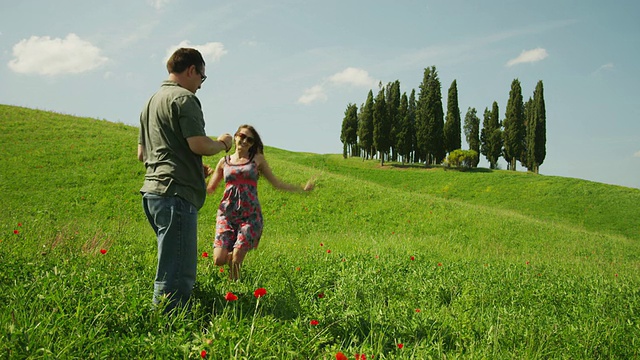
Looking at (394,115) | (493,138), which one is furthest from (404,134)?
(493,138)

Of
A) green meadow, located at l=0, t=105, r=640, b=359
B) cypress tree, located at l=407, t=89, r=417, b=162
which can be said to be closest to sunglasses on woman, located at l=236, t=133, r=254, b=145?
green meadow, located at l=0, t=105, r=640, b=359

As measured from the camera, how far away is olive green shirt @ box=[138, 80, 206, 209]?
11.1 ft

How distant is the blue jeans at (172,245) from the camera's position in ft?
11.1

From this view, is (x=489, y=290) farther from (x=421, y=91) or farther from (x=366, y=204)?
(x=421, y=91)

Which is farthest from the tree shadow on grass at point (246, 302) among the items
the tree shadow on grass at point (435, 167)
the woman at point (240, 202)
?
the tree shadow on grass at point (435, 167)

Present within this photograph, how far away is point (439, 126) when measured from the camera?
→ 47781 mm

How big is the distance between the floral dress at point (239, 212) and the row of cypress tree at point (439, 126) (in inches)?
1761

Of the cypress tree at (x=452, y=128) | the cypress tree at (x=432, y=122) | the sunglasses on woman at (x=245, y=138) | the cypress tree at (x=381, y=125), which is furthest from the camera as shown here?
the cypress tree at (x=381, y=125)

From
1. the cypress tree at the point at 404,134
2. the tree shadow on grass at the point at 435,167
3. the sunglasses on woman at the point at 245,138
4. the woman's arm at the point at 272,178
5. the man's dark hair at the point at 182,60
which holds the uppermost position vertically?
the cypress tree at the point at 404,134

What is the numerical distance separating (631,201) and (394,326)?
121 ft

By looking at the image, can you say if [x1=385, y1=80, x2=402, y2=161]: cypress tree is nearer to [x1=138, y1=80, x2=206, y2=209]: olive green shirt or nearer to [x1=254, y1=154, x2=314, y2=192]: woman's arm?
[x1=254, y1=154, x2=314, y2=192]: woman's arm

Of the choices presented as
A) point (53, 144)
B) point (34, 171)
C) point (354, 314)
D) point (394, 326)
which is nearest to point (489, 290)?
point (394, 326)

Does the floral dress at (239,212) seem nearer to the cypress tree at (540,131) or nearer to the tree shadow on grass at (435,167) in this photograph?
the tree shadow on grass at (435,167)

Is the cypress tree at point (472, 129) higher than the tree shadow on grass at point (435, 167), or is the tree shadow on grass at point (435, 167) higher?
the cypress tree at point (472, 129)
